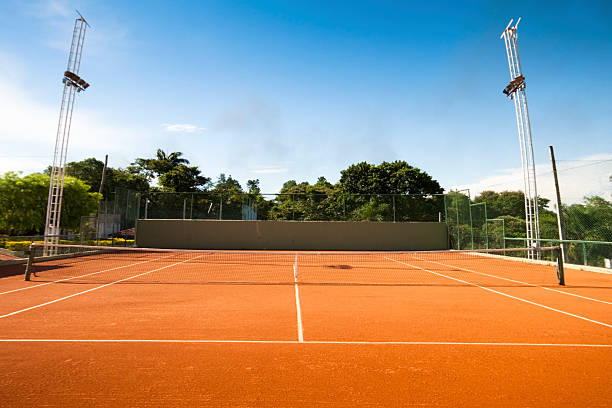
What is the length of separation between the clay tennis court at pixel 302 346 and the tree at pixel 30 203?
15102 millimetres

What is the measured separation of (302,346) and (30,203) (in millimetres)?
23516

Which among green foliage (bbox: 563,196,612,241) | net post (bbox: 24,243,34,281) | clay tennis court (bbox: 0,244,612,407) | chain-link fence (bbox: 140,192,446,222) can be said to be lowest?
clay tennis court (bbox: 0,244,612,407)

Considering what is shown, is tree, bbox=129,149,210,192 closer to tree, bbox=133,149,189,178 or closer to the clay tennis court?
tree, bbox=133,149,189,178

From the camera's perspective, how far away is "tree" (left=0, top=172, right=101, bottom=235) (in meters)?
20.3

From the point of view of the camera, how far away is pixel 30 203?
20.9 m

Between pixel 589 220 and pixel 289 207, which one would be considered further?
pixel 289 207

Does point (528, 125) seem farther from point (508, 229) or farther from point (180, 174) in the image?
point (180, 174)

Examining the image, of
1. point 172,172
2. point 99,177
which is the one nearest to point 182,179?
point 172,172

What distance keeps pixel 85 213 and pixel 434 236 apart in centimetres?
2473

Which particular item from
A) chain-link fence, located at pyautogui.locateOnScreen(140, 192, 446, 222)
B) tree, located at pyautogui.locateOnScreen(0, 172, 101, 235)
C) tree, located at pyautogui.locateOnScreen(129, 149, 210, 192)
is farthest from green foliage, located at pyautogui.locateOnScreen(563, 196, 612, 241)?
tree, located at pyautogui.locateOnScreen(129, 149, 210, 192)

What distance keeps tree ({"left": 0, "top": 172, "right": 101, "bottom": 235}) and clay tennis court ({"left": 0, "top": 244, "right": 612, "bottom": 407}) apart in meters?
15.1

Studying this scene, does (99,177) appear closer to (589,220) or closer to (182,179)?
(182,179)

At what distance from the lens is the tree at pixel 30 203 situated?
20.3 meters

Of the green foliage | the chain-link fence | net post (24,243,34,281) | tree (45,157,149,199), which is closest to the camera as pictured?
net post (24,243,34,281)
